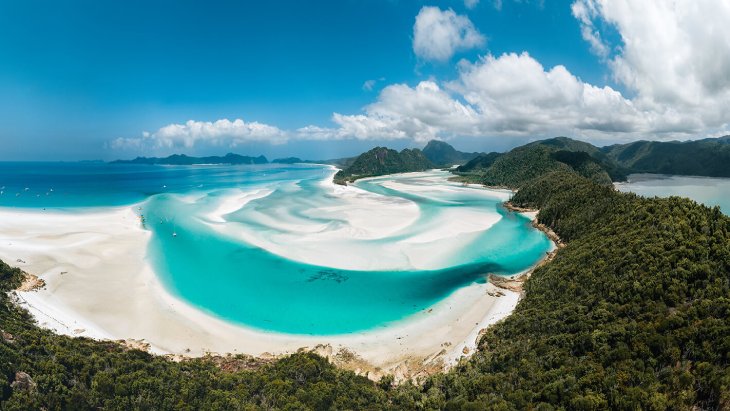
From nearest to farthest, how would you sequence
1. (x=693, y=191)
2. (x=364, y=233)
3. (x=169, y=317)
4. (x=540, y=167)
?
(x=169, y=317), (x=364, y=233), (x=693, y=191), (x=540, y=167)

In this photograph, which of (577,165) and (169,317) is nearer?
(169,317)

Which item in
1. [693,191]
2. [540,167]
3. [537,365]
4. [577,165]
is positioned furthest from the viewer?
[577,165]

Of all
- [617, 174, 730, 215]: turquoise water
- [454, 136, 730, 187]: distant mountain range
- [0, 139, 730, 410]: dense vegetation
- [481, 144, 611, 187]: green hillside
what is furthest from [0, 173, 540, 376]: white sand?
[454, 136, 730, 187]: distant mountain range

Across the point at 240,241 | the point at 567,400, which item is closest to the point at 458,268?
the point at 567,400

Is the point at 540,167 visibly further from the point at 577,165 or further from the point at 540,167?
the point at 577,165

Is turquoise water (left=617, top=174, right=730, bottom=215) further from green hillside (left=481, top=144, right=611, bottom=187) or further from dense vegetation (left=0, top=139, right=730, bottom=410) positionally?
dense vegetation (left=0, top=139, right=730, bottom=410)

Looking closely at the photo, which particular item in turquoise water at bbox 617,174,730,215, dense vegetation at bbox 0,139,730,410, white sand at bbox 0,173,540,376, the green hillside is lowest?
white sand at bbox 0,173,540,376

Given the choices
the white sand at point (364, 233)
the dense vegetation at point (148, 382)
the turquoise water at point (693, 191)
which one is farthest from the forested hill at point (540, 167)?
the dense vegetation at point (148, 382)

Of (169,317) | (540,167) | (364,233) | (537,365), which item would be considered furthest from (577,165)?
(169,317)
